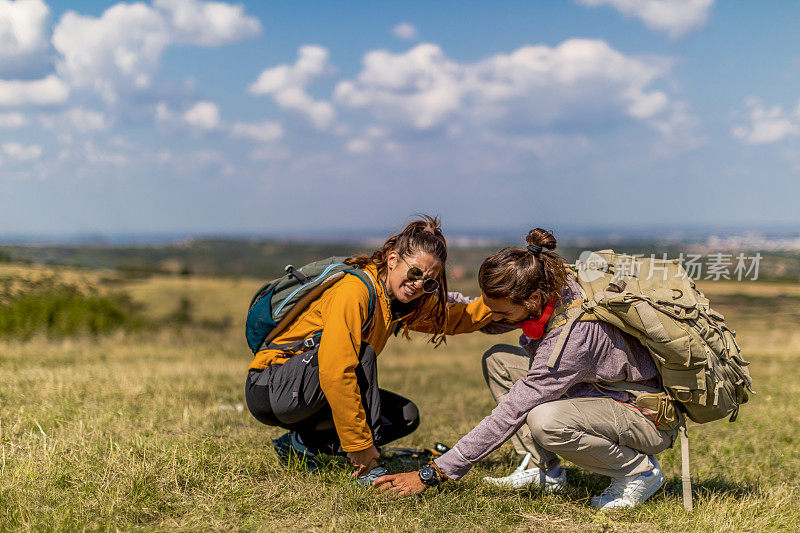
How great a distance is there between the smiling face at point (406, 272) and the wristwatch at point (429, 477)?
42.0 inches

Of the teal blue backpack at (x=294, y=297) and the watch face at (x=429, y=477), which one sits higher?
the teal blue backpack at (x=294, y=297)

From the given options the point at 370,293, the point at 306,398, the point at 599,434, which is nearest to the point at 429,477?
the point at 306,398

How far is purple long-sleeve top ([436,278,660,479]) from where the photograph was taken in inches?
140

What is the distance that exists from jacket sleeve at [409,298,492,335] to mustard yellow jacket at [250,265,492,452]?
0.57 m

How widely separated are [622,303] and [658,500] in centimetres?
147

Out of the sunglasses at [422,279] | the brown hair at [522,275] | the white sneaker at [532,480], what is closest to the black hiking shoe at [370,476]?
the white sneaker at [532,480]

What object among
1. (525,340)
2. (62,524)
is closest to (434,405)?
(525,340)

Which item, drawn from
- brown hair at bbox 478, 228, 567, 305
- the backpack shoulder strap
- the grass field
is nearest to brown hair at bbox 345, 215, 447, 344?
the backpack shoulder strap

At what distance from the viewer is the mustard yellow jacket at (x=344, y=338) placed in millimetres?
3553

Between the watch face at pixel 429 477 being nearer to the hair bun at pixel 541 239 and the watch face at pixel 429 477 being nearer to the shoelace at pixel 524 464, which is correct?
the shoelace at pixel 524 464

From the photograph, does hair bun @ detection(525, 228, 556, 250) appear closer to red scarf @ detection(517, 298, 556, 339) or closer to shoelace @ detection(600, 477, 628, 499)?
red scarf @ detection(517, 298, 556, 339)

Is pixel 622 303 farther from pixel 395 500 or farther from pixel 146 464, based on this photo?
pixel 146 464

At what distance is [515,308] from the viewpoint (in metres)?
3.67

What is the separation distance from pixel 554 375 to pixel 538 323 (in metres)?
0.33
